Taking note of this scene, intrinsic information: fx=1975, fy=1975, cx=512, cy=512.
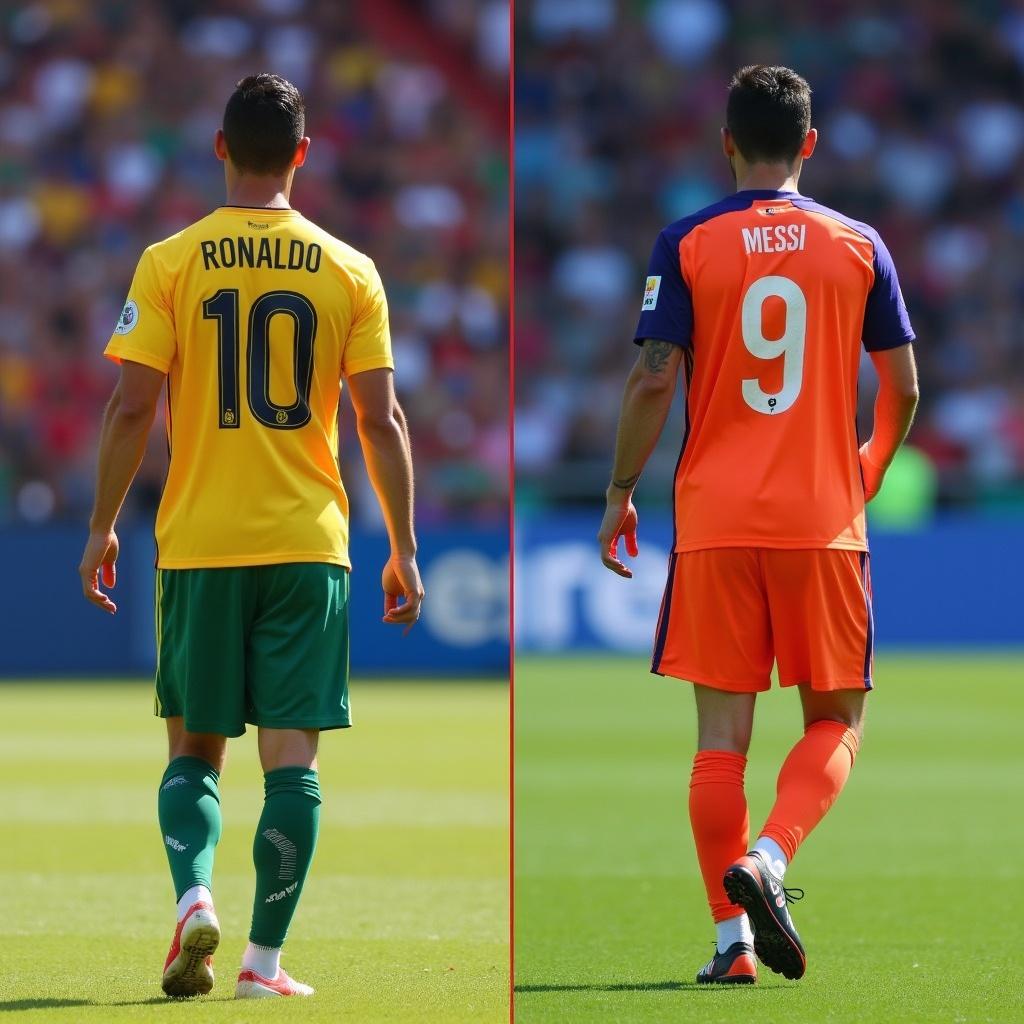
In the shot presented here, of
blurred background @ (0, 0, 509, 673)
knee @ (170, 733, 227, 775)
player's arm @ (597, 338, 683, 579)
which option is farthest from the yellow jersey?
blurred background @ (0, 0, 509, 673)

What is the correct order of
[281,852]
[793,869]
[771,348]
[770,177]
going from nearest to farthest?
[281,852] → [771,348] → [770,177] → [793,869]

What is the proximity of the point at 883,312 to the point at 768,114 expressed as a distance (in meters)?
0.57

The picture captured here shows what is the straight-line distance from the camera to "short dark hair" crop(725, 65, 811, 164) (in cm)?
488

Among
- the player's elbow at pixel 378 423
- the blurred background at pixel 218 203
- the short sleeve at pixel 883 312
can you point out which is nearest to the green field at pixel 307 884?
the player's elbow at pixel 378 423

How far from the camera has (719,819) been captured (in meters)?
4.77

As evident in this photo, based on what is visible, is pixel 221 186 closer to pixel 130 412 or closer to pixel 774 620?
pixel 130 412

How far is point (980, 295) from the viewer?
909 inches

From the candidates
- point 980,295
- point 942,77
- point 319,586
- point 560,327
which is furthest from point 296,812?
point 942,77

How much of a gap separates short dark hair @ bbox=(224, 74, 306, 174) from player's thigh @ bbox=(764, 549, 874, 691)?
1.54 meters

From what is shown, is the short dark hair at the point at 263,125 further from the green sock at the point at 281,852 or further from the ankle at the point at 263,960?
the ankle at the point at 263,960

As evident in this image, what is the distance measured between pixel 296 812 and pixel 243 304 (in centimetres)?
121

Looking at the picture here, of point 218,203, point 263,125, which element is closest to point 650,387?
point 263,125

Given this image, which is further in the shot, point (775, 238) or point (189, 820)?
point (775, 238)

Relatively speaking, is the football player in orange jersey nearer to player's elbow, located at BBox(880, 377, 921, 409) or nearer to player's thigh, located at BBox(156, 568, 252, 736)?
player's elbow, located at BBox(880, 377, 921, 409)
